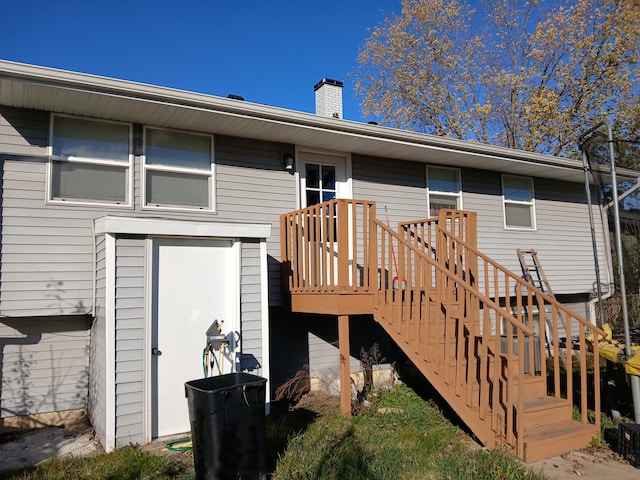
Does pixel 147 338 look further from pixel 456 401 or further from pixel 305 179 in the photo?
pixel 305 179

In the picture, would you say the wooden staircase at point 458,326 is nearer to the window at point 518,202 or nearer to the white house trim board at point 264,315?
the white house trim board at point 264,315

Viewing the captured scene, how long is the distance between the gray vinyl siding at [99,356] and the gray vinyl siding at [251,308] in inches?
55.5

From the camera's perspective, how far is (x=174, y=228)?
16.9 ft

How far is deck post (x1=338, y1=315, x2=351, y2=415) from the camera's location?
18.6 feet

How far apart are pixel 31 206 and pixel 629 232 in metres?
6.88

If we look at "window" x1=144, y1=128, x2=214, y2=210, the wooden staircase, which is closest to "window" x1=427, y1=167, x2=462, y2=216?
the wooden staircase

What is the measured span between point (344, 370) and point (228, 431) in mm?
2222

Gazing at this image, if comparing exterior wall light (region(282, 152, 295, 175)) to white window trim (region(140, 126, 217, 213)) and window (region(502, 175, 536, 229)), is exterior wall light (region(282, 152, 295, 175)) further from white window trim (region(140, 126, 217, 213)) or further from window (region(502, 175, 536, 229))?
window (region(502, 175, 536, 229))

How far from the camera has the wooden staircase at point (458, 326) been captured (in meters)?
4.50

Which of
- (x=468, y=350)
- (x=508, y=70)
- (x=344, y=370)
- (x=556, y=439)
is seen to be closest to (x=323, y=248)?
(x=344, y=370)

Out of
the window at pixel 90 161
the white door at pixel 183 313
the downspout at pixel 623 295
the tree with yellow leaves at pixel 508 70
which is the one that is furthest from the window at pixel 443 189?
the tree with yellow leaves at pixel 508 70

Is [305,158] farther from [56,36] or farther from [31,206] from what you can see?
[56,36]

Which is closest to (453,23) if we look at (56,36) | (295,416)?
(56,36)

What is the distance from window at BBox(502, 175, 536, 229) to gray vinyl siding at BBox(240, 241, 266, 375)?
5.57 m
